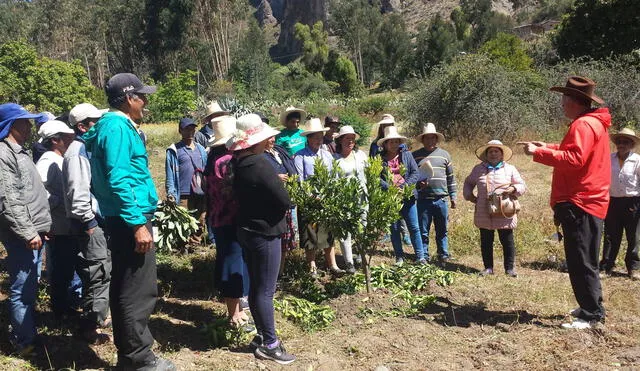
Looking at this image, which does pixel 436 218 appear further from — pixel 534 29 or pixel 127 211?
pixel 534 29

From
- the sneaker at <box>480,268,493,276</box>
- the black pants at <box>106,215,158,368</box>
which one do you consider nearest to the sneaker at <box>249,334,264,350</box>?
the black pants at <box>106,215,158,368</box>

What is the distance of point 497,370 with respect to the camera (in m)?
3.59

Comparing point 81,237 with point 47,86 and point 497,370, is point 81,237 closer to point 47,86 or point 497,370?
point 497,370

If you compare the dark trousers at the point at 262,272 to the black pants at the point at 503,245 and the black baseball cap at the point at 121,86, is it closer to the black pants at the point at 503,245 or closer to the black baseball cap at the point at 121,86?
the black baseball cap at the point at 121,86

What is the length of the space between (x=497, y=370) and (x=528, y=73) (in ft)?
54.8

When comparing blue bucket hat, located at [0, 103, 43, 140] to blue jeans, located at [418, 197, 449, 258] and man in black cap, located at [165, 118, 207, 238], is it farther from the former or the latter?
blue jeans, located at [418, 197, 449, 258]

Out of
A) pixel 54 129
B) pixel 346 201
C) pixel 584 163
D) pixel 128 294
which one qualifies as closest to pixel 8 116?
pixel 54 129

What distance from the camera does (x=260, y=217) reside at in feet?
11.4

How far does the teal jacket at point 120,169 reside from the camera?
304 centimetres

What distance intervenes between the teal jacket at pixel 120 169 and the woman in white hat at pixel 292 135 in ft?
8.73

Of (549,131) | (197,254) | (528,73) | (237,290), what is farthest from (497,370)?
(528,73)

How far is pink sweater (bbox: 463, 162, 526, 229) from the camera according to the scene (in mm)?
5704

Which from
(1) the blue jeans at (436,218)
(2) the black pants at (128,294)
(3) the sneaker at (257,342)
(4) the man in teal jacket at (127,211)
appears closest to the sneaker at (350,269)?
(1) the blue jeans at (436,218)

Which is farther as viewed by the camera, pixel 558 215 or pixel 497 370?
pixel 558 215
